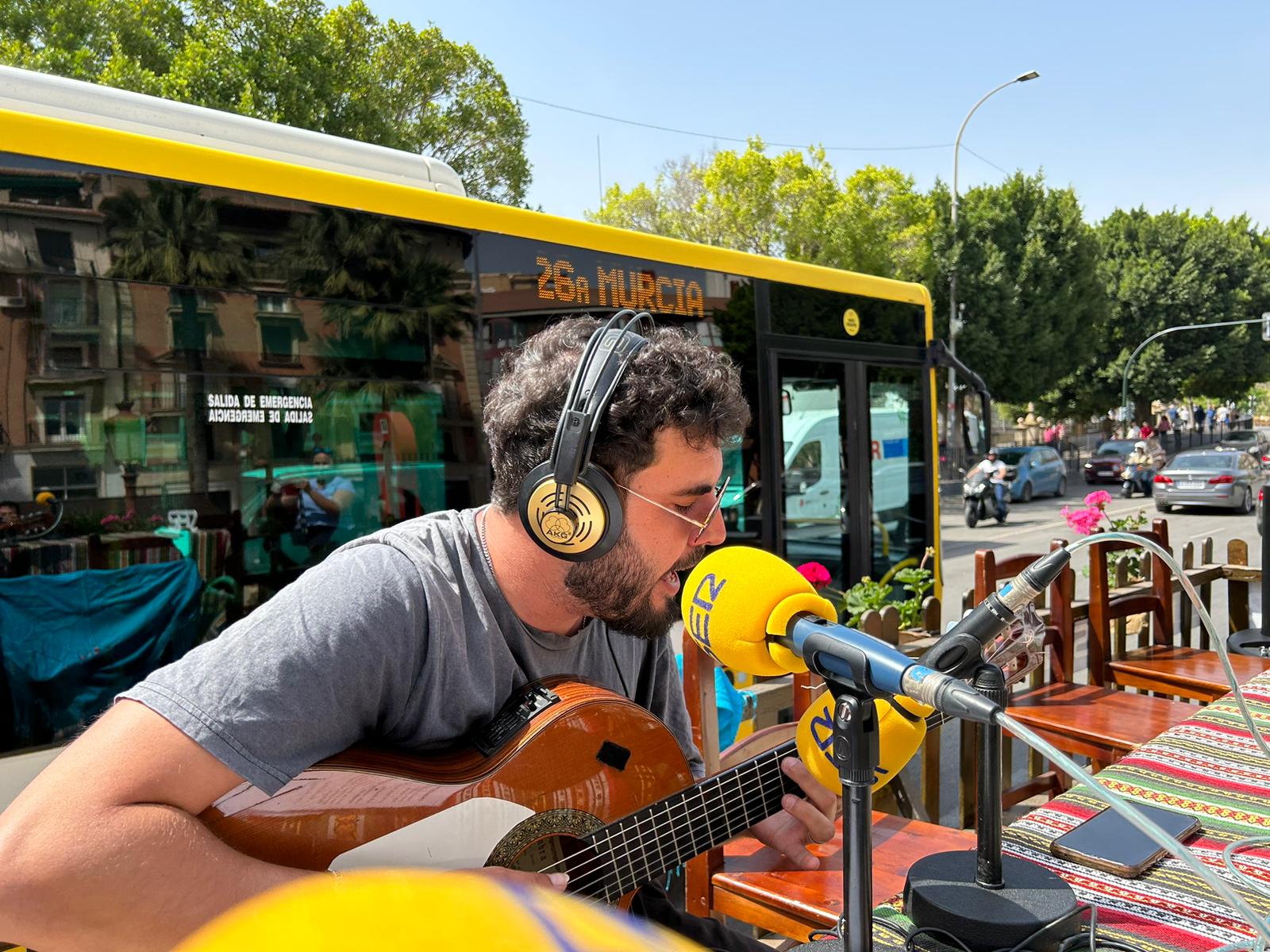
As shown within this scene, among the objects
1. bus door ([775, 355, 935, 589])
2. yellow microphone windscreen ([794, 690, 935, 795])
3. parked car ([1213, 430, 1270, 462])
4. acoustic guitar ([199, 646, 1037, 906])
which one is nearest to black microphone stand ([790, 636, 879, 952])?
→ yellow microphone windscreen ([794, 690, 935, 795])

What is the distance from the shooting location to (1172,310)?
136ft

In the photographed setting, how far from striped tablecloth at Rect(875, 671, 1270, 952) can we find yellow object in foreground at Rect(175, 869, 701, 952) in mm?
1053

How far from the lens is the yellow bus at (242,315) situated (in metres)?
3.22

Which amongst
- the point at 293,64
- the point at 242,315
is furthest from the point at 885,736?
the point at 293,64

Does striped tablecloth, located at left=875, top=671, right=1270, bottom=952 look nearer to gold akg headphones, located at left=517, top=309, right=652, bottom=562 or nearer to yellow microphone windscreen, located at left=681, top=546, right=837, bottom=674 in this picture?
yellow microphone windscreen, located at left=681, top=546, right=837, bottom=674

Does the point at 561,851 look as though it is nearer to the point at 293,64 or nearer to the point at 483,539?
the point at 483,539

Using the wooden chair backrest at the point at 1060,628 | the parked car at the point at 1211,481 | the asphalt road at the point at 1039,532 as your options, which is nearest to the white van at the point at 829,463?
the wooden chair backrest at the point at 1060,628

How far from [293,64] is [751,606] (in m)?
17.0

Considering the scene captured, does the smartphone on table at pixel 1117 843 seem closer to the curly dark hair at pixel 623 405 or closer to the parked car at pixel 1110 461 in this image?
the curly dark hair at pixel 623 405

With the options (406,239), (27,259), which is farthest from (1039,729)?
(27,259)

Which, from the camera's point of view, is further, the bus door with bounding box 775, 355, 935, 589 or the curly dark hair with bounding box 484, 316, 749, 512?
the bus door with bounding box 775, 355, 935, 589

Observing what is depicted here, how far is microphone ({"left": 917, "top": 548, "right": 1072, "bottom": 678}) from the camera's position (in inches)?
49.7

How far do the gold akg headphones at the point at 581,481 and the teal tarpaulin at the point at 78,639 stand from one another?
2.30 metres

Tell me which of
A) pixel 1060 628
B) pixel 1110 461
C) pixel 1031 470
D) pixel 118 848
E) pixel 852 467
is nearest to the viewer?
pixel 118 848
